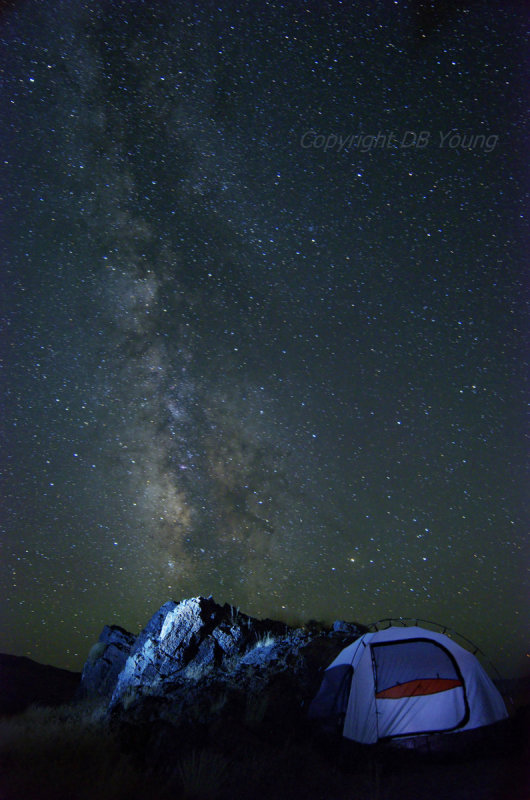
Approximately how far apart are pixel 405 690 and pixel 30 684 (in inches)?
730

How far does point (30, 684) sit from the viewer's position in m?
21.5

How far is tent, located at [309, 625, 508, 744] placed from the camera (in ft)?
31.3

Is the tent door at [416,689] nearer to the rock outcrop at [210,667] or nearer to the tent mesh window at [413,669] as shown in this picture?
the tent mesh window at [413,669]

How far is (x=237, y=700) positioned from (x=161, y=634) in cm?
535

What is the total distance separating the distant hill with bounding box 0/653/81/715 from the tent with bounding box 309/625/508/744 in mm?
12239

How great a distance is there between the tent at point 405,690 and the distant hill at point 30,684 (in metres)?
12.2

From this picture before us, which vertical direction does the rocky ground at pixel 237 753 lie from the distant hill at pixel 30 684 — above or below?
above

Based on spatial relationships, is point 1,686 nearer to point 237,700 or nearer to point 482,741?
point 237,700

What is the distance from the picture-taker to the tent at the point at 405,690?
9547 millimetres

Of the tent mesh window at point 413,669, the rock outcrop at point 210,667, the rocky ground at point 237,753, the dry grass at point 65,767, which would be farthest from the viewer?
the rock outcrop at point 210,667

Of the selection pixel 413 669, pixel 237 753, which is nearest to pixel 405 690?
pixel 413 669

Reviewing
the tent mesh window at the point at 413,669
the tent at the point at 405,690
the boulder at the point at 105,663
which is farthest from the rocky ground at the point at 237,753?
the boulder at the point at 105,663

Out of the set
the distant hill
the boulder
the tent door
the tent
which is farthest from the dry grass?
the boulder

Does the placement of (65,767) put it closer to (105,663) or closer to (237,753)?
(237,753)
